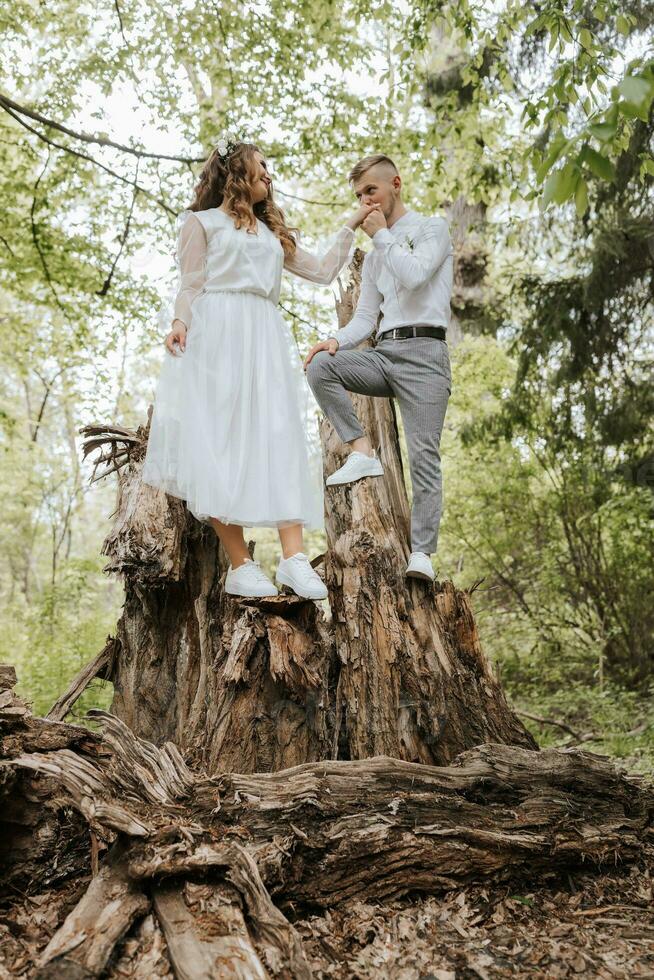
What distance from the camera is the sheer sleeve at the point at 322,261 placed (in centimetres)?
427

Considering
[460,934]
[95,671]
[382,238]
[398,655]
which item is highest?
[382,238]

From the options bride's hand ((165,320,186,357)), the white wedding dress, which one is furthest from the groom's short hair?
bride's hand ((165,320,186,357))

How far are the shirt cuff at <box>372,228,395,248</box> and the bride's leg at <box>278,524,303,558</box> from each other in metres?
1.54

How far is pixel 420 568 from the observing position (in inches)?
139

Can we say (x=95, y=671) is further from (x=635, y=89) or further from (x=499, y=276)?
(x=499, y=276)

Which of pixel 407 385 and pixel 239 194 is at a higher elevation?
→ pixel 239 194

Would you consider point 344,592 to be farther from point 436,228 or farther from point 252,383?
point 436,228

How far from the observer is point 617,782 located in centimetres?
317

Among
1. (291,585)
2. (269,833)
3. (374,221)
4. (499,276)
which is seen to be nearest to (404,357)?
(374,221)

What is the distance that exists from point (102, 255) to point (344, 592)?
648cm

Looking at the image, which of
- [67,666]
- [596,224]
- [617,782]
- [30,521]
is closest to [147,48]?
[596,224]

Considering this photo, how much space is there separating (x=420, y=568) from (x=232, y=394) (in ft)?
4.16

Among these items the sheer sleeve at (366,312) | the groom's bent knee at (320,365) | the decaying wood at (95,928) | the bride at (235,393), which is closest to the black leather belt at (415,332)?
the sheer sleeve at (366,312)

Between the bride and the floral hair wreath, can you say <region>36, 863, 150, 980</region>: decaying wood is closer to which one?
the bride
